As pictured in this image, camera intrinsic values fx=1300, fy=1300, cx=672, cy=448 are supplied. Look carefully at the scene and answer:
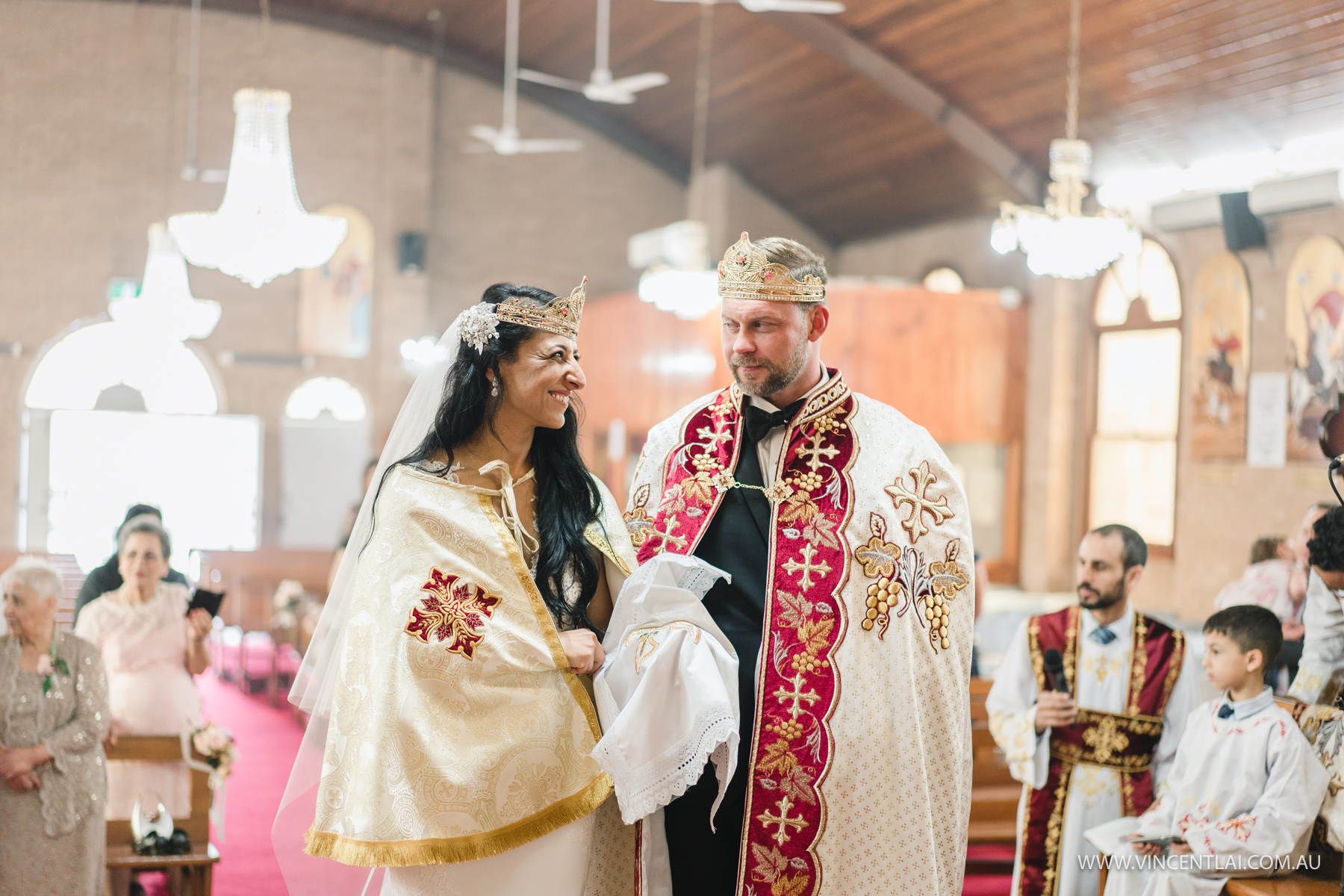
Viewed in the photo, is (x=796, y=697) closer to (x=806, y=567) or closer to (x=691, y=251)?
(x=806, y=567)

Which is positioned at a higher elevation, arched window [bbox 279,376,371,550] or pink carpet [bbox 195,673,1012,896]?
arched window [bbox 279,376,371,550]

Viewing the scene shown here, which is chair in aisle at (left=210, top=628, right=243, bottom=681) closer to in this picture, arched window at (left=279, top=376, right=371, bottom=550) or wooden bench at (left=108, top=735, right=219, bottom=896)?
arched window at (left=279, top=376, right=371, bottom=550)

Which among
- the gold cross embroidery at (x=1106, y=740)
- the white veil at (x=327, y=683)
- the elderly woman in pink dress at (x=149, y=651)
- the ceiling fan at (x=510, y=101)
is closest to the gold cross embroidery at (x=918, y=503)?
the white veil at (x=327, y=683)

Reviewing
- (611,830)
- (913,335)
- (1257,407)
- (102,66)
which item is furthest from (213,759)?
(102,66)

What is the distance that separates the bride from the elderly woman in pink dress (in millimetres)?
2591

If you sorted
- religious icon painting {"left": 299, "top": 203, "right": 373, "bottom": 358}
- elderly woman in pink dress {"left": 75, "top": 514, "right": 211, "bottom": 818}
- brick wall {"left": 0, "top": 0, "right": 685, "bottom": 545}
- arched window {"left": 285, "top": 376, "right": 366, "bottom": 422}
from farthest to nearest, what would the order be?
religious icon painting {"left": 299, "top": 203, "right": 373, "bottom": 358}, arched window {"left": 285, "top": 376, "right": 366, "bottom": 422}, brick wall {"left": 0, "top": 0, "right": 685, "bottom": 545}, elderly woman in pink dress {"left": 75, "top": 514, "right": 211, "bottom": 818}

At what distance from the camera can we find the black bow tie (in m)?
3.02

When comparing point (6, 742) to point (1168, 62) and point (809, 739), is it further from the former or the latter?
point (1168, 62)

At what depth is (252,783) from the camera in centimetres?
733

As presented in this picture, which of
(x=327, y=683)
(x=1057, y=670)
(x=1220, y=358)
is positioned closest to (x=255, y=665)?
(x=1220, y=358)

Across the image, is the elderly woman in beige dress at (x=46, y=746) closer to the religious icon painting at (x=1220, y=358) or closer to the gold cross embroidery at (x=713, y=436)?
the gold cross embroidery at (x=713, y=436)

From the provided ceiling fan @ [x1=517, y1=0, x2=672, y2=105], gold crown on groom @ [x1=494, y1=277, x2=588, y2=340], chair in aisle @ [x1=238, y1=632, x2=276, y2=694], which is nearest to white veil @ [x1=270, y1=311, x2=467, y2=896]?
gold crown on groom @ [x1=494, y1=277, x2=588, y2=340]

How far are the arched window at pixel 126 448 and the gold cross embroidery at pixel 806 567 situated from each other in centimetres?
1348

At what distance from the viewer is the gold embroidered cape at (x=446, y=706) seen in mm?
2449
